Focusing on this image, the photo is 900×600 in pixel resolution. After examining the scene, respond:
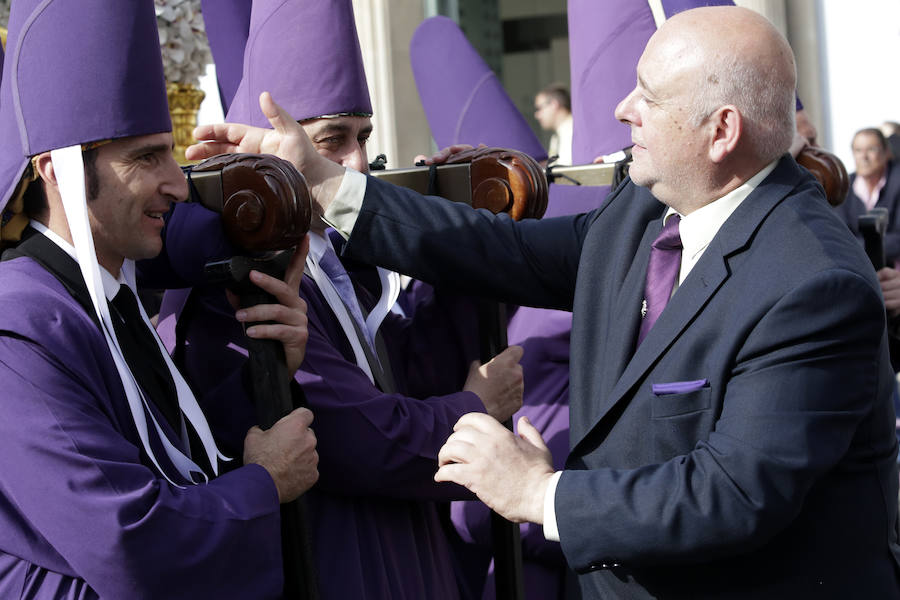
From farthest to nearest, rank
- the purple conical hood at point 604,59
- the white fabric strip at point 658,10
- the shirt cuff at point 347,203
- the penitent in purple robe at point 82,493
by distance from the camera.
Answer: the purple conical hood at point 604,59 < the white fabric strip at point 658,10 < the shirt cuff at point 347,203 < the penitent in purple robe at point 82,493

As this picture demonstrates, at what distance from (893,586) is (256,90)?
1678 mm

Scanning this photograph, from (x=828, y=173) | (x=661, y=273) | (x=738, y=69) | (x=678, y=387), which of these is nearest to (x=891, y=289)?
Answer: (x=828, y=173)

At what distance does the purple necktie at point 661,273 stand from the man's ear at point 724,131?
0.18m

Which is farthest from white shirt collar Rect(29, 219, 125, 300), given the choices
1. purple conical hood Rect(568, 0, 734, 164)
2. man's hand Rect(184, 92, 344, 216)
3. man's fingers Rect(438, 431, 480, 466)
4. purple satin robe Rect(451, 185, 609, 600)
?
purple conical hood Rect(568, 0, 734, 164)

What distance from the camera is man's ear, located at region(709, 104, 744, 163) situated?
217cm

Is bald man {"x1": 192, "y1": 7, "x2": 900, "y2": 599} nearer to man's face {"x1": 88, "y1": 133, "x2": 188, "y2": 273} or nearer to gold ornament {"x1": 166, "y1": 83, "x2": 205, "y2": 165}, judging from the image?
man's face {"x1": 88, "y1": 133, "x2": 188, "y2": 273}

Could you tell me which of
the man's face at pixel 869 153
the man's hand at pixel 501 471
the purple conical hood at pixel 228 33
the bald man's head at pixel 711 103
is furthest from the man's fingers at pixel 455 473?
the man's face at pixel 869 153

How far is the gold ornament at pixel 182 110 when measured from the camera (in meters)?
4.33

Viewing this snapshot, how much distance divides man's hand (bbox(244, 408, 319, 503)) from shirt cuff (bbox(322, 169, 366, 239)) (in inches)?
19.9

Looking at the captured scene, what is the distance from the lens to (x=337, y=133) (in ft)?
9.57

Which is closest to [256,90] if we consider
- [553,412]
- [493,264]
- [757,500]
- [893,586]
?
[493,264]

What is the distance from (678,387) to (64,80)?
116cm

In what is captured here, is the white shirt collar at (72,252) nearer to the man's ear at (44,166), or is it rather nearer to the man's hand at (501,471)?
the man's ear at (44,166)

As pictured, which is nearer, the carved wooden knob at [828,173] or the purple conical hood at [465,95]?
the carved wooden knob at [828,173]
